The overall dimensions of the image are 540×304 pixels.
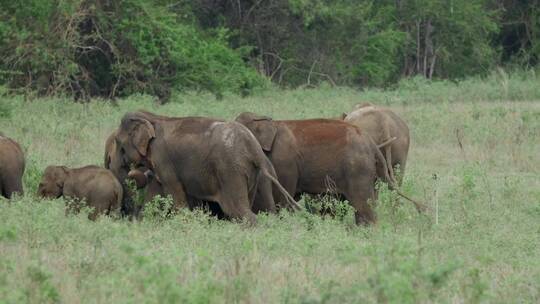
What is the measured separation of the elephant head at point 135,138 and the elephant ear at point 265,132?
3.61 ft

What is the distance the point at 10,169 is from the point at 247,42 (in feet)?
79.7

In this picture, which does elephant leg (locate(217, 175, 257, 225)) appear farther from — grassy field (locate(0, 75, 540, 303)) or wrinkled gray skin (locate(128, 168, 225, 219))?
wrinkled gray skin (locate(128, 168, 225, 219))

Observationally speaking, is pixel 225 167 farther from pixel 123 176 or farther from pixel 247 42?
pixel 247 42

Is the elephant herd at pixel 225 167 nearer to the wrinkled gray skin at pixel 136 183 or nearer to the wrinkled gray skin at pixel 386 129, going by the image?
the wrinkled gray skin at pixel 136 183

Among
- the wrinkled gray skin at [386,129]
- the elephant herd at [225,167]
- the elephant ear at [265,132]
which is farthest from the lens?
the wrinkled gray skin at [386,129]

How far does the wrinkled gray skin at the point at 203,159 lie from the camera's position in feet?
40.4

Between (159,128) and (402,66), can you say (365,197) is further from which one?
(402,66)

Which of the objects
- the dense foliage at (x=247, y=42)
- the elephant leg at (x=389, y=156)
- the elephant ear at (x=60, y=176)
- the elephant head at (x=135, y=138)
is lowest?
the dense foliage at (x=247, y=42)

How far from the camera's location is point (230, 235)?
10.1 metres

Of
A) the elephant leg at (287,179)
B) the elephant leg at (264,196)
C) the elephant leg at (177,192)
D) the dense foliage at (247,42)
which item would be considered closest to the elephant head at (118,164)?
the elephant leg at (177,192)

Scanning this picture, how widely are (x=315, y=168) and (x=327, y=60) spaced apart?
26.3m

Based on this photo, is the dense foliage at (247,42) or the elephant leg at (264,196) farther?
the dense foliage at (247,42)

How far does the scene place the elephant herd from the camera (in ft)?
40.6

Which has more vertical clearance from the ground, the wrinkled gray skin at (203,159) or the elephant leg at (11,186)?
the wrinkled gray skin at (203,159)
